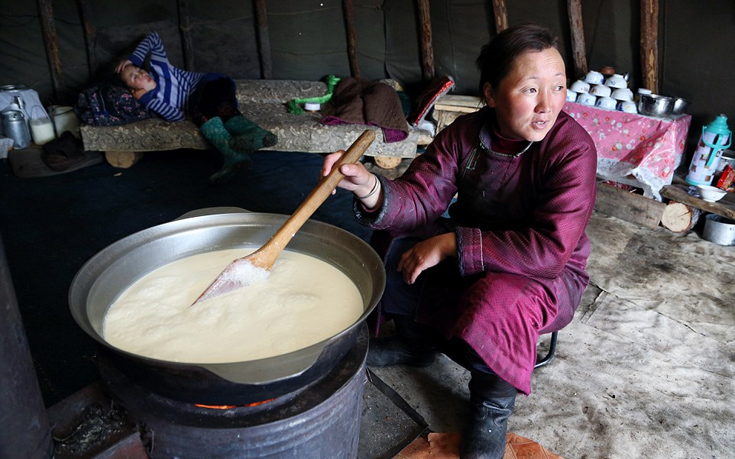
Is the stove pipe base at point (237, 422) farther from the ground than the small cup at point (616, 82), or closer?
closer

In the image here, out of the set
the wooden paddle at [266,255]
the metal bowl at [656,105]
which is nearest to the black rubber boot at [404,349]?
the wooden paddle at [266,255]

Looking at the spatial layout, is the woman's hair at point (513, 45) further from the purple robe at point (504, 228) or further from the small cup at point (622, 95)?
the small cup at point (622, 95)

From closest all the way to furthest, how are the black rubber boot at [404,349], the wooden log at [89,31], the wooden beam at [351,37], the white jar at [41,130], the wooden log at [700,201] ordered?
1. the black rubber boot at [404,349]
2. the wooden log at [700,201]
3. the white jar at [41,130]
4. the wooden log at [89,31]
5. the wooden beam at [351,37]

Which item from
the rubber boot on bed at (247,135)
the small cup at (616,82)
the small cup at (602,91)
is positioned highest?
the small cup at (616,82)

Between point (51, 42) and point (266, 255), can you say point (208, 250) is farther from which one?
point (51, 42)

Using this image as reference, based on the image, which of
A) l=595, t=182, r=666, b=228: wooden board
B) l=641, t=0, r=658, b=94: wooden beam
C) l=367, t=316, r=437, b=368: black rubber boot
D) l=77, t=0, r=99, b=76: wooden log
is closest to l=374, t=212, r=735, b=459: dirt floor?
l=367, t=316, r=437, b=368: black rubber boot

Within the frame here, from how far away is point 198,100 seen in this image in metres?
4.47

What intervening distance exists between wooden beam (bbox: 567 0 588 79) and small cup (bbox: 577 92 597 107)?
1.85 ft

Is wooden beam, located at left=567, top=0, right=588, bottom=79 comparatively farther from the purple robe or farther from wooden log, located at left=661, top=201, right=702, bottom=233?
the purple robe

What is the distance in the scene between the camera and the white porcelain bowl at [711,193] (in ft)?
10.9

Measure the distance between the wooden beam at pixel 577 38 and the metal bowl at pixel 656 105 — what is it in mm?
817

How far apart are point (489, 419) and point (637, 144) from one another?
8.97 feet

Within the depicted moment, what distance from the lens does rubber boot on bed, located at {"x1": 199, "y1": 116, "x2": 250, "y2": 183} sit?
3.90 metres

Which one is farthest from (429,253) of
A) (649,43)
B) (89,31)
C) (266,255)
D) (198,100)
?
(89,31)
